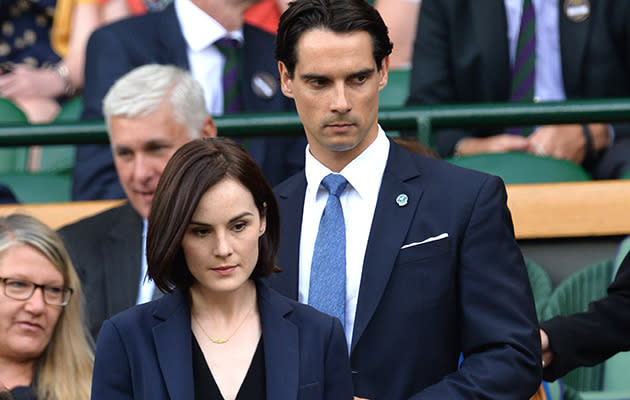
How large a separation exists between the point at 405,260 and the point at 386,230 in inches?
3.3

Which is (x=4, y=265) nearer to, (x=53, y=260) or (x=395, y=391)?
(x=53, y=260)

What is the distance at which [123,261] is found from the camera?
378 cm

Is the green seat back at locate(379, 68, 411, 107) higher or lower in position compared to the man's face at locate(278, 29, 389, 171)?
lower

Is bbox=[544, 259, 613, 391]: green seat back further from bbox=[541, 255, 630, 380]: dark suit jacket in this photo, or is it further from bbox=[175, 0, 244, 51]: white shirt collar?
bbox=[175, 0, 244, 51]: white shirt collar

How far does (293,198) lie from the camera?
2787mm

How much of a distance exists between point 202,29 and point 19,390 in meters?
1.93

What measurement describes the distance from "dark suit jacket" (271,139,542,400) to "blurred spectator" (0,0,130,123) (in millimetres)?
3575

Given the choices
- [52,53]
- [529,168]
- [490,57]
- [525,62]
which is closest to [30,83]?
[52,53]

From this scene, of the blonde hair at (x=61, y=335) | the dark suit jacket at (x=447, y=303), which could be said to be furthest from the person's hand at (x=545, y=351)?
the blonde hair at (x=61, y=335)

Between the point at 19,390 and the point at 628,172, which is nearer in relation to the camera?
the point at 19,390

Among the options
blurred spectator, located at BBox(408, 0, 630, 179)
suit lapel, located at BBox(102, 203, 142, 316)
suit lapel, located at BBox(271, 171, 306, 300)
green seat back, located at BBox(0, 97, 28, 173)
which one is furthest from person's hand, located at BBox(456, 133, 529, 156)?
green seat back, located at BBox(0, 97, 28, 173)

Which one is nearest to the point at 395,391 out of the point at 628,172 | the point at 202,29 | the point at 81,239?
the point at 81,239

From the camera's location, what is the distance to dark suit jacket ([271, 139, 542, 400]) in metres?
2.54

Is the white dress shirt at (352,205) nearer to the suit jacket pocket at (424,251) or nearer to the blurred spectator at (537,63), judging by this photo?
the suit jacket pocket at (424,251)
